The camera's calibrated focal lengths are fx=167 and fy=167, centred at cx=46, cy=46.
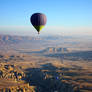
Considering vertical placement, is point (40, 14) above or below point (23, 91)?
above

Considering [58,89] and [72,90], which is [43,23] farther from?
[58,89]

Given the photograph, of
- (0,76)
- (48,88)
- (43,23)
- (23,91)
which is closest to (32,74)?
(0,76)

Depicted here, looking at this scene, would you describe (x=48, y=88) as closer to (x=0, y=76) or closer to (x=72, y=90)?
(x=72, y=90)

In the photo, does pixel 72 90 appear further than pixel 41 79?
No

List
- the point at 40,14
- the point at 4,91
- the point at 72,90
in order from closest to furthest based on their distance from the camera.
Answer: the point at 40,14
the point at 4,91
the point at 72,90

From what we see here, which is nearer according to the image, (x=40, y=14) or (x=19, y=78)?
(x=40, y=14)

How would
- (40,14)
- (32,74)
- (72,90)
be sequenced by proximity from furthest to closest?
1. (32,74)
2. (72,90)
3. (40,14)

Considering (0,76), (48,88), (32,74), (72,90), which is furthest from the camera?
(32,74)

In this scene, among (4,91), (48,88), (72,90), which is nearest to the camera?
(4,91)

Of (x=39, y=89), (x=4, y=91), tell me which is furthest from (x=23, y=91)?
(x=39, y=89)
